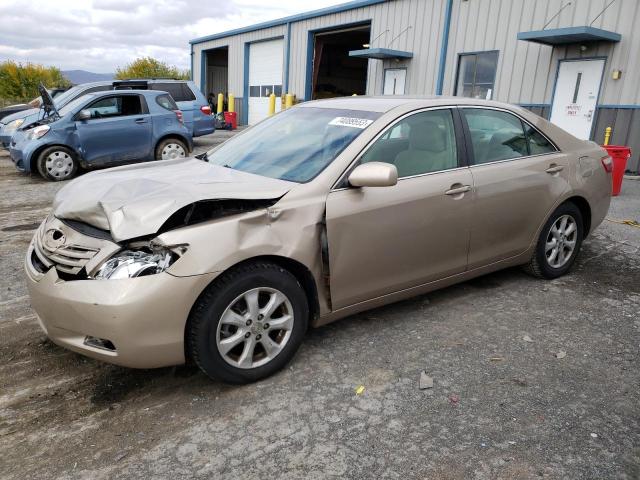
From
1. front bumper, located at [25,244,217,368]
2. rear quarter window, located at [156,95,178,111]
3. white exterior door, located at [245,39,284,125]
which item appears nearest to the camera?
front bumper, located at [25,244,217,368]

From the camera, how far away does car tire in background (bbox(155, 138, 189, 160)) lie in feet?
34.2

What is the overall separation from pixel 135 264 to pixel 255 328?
0.72 m

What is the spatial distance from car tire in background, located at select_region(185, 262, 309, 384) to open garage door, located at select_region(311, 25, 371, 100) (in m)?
21.2

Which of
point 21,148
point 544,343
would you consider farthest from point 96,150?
point 544,343

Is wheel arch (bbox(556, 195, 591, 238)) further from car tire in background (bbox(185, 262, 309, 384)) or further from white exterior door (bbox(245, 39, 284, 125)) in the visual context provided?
white exterior door (bbox(245, 39, 284, 125))

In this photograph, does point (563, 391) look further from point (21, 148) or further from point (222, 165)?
point (21, 148)

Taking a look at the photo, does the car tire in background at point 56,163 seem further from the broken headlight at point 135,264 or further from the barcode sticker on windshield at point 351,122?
the broken headlight at point 135,264

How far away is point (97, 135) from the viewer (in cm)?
955

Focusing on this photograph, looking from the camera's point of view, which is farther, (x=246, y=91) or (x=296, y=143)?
(x=246, y=91)

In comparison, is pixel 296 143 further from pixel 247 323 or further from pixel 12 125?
pixel 12 125

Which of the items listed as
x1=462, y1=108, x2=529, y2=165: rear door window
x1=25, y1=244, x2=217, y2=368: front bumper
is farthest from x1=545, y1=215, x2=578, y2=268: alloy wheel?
x1=25, y1=244, x2=217, y2=368: front bumper

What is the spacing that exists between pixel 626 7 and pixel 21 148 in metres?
12.2

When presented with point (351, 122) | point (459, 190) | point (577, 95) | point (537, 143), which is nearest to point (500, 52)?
point (577, 95)

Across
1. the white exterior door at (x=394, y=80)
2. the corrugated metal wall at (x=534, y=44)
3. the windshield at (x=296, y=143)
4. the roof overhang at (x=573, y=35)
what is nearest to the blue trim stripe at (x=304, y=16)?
the white exterior door at (x=394, y=80)
